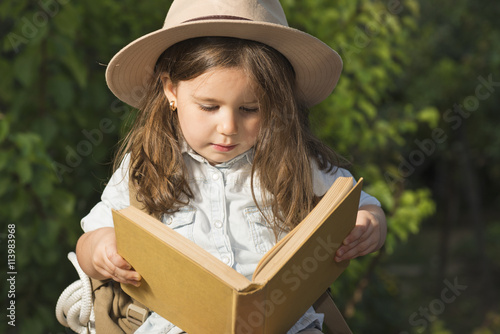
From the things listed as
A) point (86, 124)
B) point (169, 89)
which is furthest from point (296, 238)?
point (86, 124)

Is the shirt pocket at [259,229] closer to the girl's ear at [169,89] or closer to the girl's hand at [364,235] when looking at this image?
the girl's hand at [364,235]

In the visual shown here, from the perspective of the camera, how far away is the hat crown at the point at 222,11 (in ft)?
4.63

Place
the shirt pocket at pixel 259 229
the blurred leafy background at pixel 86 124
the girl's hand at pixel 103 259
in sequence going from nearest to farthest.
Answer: the girl's hand at pixel 103 259, the shirt pocket at pixel 259 229, the blurred leafy background at pixel 86 124

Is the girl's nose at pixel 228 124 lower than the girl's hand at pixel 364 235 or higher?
higher

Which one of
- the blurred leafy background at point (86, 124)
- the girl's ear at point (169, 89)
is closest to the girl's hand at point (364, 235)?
the girl's ear at point (169, 89)

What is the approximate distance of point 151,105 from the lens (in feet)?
5.13

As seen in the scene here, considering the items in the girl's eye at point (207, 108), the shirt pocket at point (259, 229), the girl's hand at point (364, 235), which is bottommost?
the shirt pocket at point (259, 229)

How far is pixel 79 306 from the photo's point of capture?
152 cm

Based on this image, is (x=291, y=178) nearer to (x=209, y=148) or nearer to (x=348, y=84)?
(x=209, y=148)

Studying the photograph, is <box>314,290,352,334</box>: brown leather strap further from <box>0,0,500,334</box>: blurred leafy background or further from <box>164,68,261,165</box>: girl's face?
<box>0,0,500,334</box>: blurred leafy background

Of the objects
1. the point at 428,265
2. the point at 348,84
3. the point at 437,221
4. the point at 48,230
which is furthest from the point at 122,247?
the point at 437,221

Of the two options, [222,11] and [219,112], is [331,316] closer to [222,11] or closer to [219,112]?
[219,112]

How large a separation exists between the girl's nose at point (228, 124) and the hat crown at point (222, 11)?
22 centimetres

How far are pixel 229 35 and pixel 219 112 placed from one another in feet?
0.59
